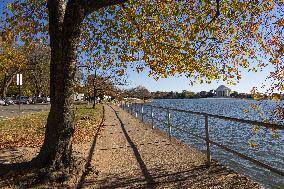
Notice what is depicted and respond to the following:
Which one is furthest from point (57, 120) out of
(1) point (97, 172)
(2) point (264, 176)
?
(2) point (264, 176)

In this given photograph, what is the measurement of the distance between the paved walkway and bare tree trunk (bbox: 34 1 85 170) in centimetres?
90

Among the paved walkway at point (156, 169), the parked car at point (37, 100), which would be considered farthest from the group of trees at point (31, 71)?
the paved walkway at point (156, 169)

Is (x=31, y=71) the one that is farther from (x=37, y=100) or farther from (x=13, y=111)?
(x=13, y=111)

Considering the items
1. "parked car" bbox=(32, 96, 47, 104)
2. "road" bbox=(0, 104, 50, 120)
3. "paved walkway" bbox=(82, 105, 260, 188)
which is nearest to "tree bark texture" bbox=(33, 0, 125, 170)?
"paved walkway" bbox=(82, 105, 260, 188)

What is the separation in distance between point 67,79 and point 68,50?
658mm

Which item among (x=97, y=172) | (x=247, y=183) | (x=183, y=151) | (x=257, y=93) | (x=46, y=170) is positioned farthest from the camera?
(x=183, y=151)

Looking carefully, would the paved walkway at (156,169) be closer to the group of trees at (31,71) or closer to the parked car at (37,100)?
the group of trees at (31,71)

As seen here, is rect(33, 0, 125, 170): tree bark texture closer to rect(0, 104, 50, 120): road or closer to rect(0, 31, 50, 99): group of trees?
rect(0, 104, 50, 120): road

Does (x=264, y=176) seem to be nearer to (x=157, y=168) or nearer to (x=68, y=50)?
(x=157, y=168)

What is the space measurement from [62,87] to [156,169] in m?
2.93

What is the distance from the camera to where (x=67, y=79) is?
301 inches

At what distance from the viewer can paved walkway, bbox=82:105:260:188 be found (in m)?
6.78

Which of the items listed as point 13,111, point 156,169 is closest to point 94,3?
point 156,169

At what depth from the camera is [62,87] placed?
7.63 m
